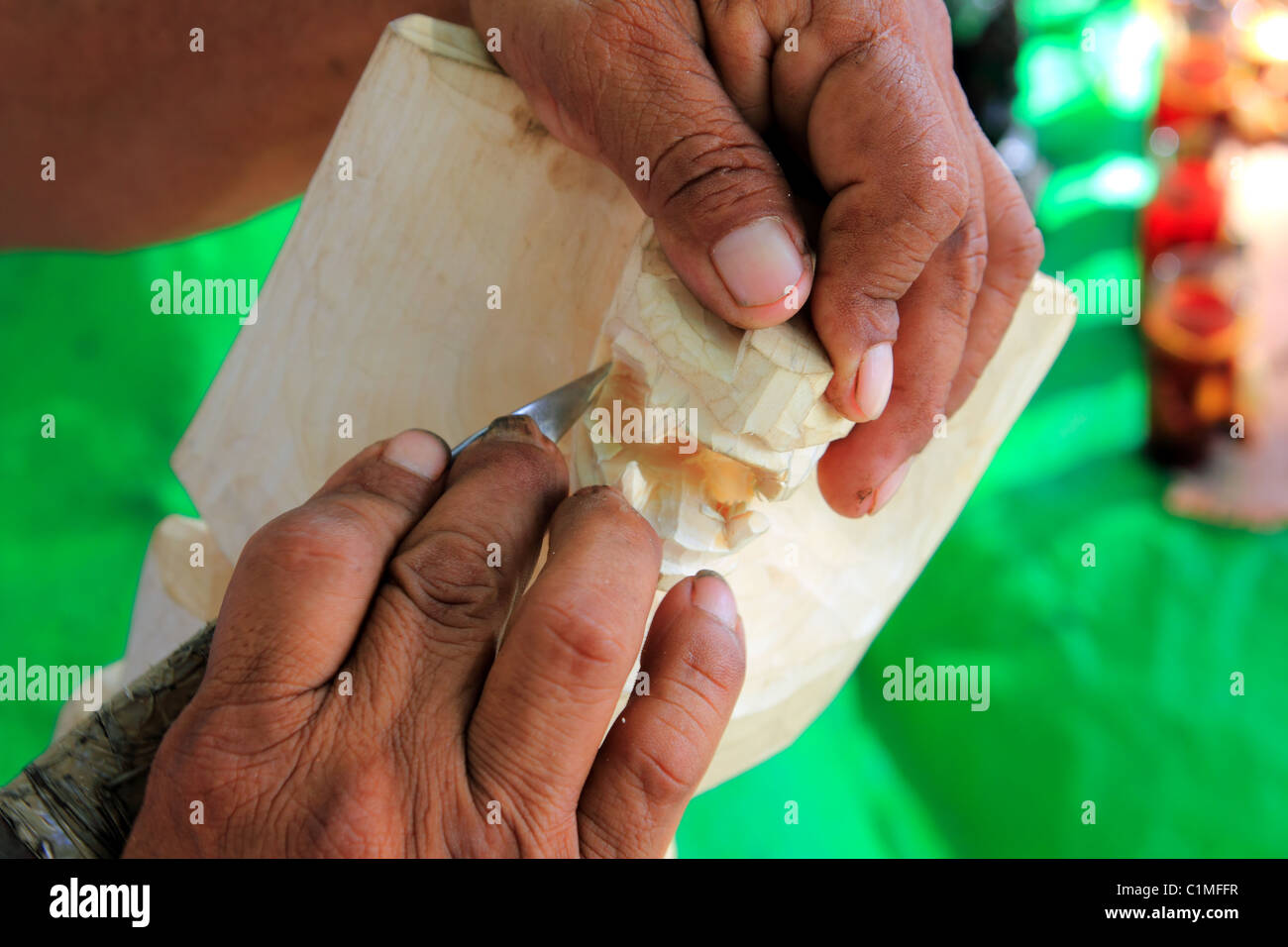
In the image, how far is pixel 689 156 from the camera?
693 mm

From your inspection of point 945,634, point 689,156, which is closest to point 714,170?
point 689,156

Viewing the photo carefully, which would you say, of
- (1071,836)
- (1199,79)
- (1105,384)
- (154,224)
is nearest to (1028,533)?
(1105,384)

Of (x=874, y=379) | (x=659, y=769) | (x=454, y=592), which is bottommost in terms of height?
(x=659, y=769)

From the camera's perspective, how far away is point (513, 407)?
872 millimetres

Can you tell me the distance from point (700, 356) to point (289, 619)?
0.32m

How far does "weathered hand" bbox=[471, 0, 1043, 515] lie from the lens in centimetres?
69

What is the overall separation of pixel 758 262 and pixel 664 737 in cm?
30

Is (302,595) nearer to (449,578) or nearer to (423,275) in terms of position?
(449,578)

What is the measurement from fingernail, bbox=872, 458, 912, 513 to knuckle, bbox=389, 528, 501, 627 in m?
0.42

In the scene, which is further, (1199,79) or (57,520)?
(1199,79)

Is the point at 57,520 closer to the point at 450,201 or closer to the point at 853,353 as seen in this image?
the point at 450,201

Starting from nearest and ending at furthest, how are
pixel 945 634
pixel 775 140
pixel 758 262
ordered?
pixel 758 262
pixel 775 140
pixel 945 634

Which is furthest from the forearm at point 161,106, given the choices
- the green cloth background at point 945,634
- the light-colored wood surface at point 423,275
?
the light-colored wood surface at point 423,275

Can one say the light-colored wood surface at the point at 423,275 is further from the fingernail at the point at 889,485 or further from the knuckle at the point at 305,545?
the knuckle at the point at 305,545
